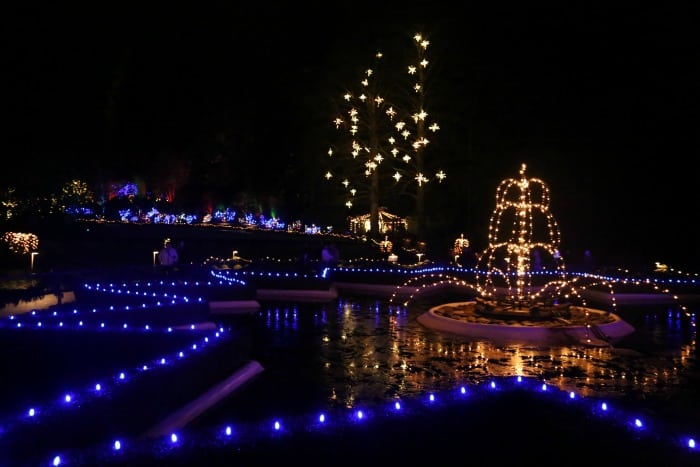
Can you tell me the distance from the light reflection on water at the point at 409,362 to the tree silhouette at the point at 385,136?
1979 cm

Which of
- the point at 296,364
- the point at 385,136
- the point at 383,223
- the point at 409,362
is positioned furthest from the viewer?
the point at 383,223

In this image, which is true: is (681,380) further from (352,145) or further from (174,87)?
(174,87)

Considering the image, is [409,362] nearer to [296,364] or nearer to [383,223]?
[296,364]

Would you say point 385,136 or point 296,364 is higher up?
point 385,136

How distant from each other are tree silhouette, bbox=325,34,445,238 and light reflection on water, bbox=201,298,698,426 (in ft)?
64.9

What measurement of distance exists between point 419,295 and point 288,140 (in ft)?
85.0

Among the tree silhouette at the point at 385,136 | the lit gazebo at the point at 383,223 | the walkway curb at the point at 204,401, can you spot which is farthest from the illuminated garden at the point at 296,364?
the lit gazebo at the point at 383,223

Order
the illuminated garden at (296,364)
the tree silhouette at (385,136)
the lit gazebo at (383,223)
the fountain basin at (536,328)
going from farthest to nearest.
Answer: the lit gazebo at (383,223) → the tree silhouette at (385,136) → the fountain basin at (536,328) → the illuminated garden at (296,364)

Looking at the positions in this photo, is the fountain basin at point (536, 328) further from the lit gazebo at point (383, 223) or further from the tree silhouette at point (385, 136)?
the lit gazebo at point (383, 223)

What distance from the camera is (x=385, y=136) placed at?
127 feet

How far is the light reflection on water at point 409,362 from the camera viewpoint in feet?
32.7

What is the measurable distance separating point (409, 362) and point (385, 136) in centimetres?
2774

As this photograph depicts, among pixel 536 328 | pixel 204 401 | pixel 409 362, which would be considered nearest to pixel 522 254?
pixel 536 328

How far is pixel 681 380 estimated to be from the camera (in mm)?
10797
